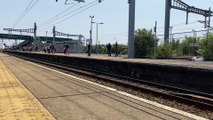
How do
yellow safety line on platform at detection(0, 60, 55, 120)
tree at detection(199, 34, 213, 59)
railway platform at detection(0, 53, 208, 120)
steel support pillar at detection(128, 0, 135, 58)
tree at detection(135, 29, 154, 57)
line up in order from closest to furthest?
yellow safety line on platform at detection(0, 60, 55, 120)
railway platform at detection(0, 53, 208, 120)
steel support pillar at detection(128, 0, 135, 58)
tree at detection(199, 34, 213, 59)
tree at detection(135, 29, 154, 57)

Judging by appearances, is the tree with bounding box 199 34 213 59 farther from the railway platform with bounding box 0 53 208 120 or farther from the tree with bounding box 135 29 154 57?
the railway platform with bounding box 0 53 208 120

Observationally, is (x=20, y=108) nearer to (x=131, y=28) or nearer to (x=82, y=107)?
(x=82, y=107)

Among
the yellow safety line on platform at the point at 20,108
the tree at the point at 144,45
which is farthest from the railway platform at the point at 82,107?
the tree at the point at 144,45

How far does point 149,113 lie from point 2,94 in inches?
221

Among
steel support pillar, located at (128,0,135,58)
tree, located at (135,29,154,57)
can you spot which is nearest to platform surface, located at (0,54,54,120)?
steel support pillar, located at (128,0,135,58)

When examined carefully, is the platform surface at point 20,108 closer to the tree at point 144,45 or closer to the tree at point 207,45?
the tree at point 207,45

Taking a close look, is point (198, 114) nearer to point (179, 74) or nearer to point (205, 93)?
point (205, 93)

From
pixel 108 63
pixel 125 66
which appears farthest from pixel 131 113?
pixel 108 63

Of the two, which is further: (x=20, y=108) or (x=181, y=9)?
(x=181, y=9)

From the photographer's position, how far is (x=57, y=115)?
881 cm

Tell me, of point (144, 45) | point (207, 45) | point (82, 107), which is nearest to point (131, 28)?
point (207, 45)

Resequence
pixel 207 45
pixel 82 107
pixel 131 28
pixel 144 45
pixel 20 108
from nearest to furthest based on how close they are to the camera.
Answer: pixel 20 108
pixel 82 107
pixel 131 28
pixel 207 45
pixel 144 45

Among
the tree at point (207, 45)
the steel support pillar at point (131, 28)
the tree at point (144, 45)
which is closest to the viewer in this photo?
the steel support pillar at point (131, 28)

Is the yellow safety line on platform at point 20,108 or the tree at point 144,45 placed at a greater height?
the tree at point 144,45
